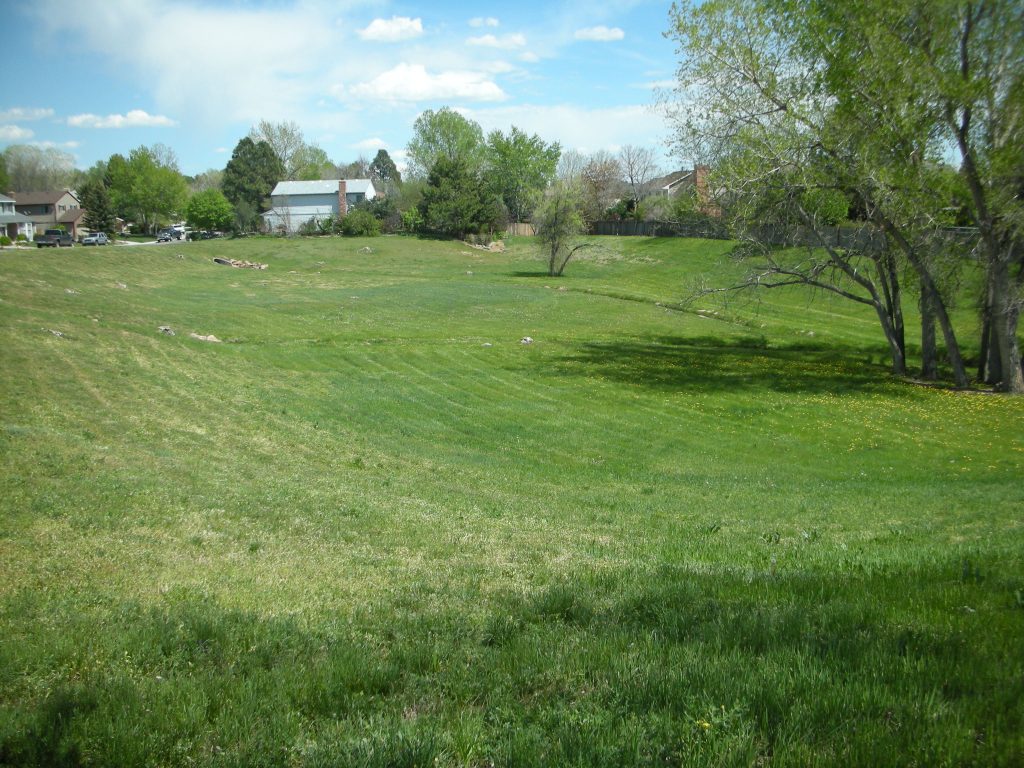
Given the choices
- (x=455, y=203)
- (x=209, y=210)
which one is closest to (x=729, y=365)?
(x=455, y=203)

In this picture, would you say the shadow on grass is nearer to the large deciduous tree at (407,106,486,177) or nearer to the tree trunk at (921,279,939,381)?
the tree trunk at (921,279,939,381)

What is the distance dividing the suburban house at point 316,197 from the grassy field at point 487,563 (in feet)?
333

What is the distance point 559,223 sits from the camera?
261ft

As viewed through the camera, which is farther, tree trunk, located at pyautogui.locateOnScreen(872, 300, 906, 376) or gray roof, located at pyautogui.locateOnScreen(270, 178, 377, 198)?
gray roof, located at pyautogui.locateOnScreen(270, 178, 377, 198)

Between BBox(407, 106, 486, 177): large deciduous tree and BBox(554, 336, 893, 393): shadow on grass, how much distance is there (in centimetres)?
11747

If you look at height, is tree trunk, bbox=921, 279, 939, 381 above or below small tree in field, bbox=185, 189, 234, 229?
below

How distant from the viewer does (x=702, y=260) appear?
280ft

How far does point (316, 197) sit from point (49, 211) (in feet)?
153

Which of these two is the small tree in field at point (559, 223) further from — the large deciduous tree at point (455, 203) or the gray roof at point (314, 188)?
the gray roof at point (314, 188)

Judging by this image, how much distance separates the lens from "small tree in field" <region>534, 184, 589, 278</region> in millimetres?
78188

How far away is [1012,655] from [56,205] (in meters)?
154

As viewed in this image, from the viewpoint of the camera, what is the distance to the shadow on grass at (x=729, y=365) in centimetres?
3120

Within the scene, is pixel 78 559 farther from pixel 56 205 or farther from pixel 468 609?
pixel 56 205

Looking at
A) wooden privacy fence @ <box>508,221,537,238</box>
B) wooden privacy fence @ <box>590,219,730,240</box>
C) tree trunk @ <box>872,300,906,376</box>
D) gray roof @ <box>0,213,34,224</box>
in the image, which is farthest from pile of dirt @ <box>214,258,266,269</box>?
tree trunk @ <box>872,300,906,376</box>
